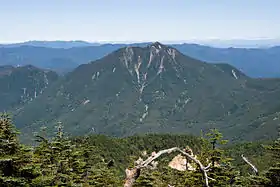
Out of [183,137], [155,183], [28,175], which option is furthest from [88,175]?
[183,137]

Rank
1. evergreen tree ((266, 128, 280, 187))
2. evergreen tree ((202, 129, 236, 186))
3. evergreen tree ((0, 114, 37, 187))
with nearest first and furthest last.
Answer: evergreen tree ((0, 114, 37, 187))
evergreen tree ((266, 128, 280, 187))
evergreen tree ((202, 129, 236, 186))

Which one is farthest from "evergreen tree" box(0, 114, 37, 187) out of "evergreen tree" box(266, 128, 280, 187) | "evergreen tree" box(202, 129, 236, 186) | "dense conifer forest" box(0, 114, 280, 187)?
"evergreen tree" box(266, 128, 280, 187)

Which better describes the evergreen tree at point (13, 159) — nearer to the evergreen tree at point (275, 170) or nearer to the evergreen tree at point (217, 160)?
the evergreen tree at point (217, 160)

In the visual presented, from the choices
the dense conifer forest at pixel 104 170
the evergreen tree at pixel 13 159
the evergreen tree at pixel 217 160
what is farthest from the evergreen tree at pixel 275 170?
the evergreen tree at pixel 13 159

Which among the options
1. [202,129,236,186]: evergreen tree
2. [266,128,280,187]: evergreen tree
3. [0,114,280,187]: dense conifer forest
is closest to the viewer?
[0,114,280,187]: dense conifer forest

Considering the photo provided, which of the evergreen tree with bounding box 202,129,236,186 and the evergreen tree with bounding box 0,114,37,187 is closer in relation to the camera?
the evergreen tree with bounding box 0,114,37,187

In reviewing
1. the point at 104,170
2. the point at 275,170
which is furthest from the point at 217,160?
the point at 104,170

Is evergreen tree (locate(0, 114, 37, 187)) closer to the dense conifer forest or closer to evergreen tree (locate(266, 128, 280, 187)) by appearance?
the dense conifer forest

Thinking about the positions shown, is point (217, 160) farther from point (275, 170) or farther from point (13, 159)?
point (13, 159)

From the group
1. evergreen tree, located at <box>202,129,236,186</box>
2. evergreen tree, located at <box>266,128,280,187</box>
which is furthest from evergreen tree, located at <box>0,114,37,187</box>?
evergreen tree, located at <box>266,128,280,187</box>

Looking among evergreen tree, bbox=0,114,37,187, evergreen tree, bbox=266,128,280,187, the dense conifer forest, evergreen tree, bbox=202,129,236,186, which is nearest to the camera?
the dense conifer forest

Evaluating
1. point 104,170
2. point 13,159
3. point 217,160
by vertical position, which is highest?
point 13,159
